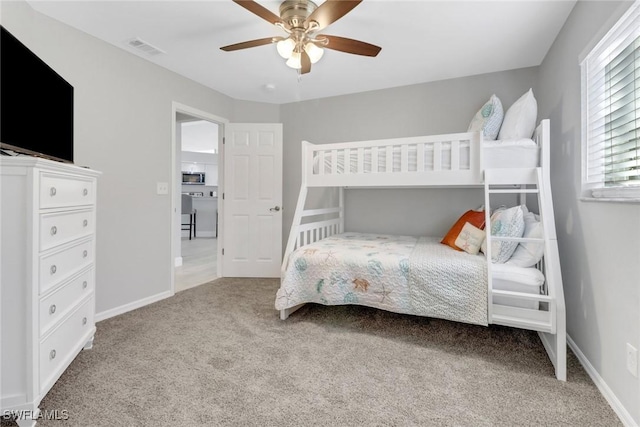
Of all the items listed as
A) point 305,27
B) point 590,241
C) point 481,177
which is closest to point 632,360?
point 590,241

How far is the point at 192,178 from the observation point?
334 inches

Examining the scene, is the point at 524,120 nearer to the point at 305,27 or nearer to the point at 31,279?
the point at 305,27

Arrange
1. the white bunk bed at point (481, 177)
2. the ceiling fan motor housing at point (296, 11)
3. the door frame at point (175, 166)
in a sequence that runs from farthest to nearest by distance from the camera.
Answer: the door frame at point (175, 166)
the ceiling fan motor housing at point (296, 11)
the white bunk bed at point (481, 177)

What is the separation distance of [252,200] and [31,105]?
234 centimetres

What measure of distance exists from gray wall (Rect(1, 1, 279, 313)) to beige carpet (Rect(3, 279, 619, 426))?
49 cm

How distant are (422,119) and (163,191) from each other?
9.32 ft

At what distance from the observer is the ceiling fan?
64.6 inches

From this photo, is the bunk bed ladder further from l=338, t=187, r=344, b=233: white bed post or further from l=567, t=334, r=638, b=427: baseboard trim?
l=338, t=187, r=344, b=233: white bed post

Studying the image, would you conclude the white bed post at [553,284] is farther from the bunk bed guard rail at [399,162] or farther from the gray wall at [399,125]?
the gray wall at [399,125]

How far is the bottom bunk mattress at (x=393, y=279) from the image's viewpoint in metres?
1.86

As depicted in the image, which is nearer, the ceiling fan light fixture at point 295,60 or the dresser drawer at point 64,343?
the dresser drawer at point 64,343

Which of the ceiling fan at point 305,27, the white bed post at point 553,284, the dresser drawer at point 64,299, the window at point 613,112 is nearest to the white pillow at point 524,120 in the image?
the white bed post at point 553,284

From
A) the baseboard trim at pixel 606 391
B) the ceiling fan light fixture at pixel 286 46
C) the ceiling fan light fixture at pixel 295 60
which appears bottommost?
the baseboard trim at pixel 606 391

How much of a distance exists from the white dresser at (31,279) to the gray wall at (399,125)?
2711 mm
